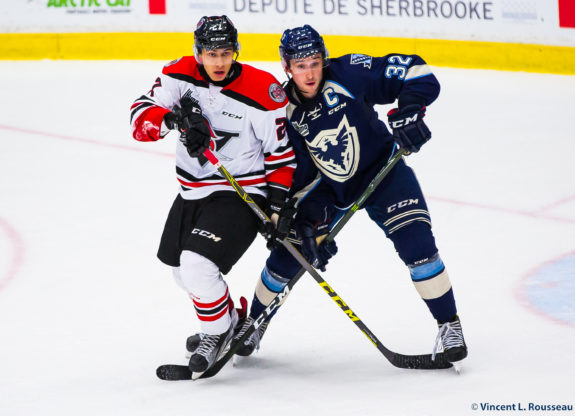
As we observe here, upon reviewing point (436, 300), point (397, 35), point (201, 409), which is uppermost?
point (397, 35)

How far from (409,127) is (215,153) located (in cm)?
63

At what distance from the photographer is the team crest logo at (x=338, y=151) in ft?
10.3

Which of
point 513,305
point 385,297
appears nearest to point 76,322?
point 385,297

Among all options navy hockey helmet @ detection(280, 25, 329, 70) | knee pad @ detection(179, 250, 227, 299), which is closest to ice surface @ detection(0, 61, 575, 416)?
knee pad @ detection(179, 250, 227, 299)

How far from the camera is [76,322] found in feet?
12.0

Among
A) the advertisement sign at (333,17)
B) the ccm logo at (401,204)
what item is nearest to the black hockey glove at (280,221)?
the ccm logo at (401,204)

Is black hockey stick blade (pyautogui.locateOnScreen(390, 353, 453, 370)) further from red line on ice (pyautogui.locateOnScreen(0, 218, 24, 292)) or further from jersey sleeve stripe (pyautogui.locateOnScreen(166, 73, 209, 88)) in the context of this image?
red line on ice (pyautogui.locateOnScreen(0, 218, 24, 292))

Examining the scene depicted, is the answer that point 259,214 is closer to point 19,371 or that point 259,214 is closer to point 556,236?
point 19,371

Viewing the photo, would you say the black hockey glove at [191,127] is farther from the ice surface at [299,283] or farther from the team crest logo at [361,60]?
the ice surface at [299,283]

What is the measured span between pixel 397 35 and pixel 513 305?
3.55m

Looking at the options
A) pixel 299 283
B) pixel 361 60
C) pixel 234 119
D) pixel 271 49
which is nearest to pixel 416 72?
pixel 361 60

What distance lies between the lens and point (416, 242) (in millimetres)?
3117

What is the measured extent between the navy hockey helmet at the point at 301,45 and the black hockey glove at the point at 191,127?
0.35 meters

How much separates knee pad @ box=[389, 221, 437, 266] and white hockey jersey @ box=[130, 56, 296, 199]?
0.41 metres
